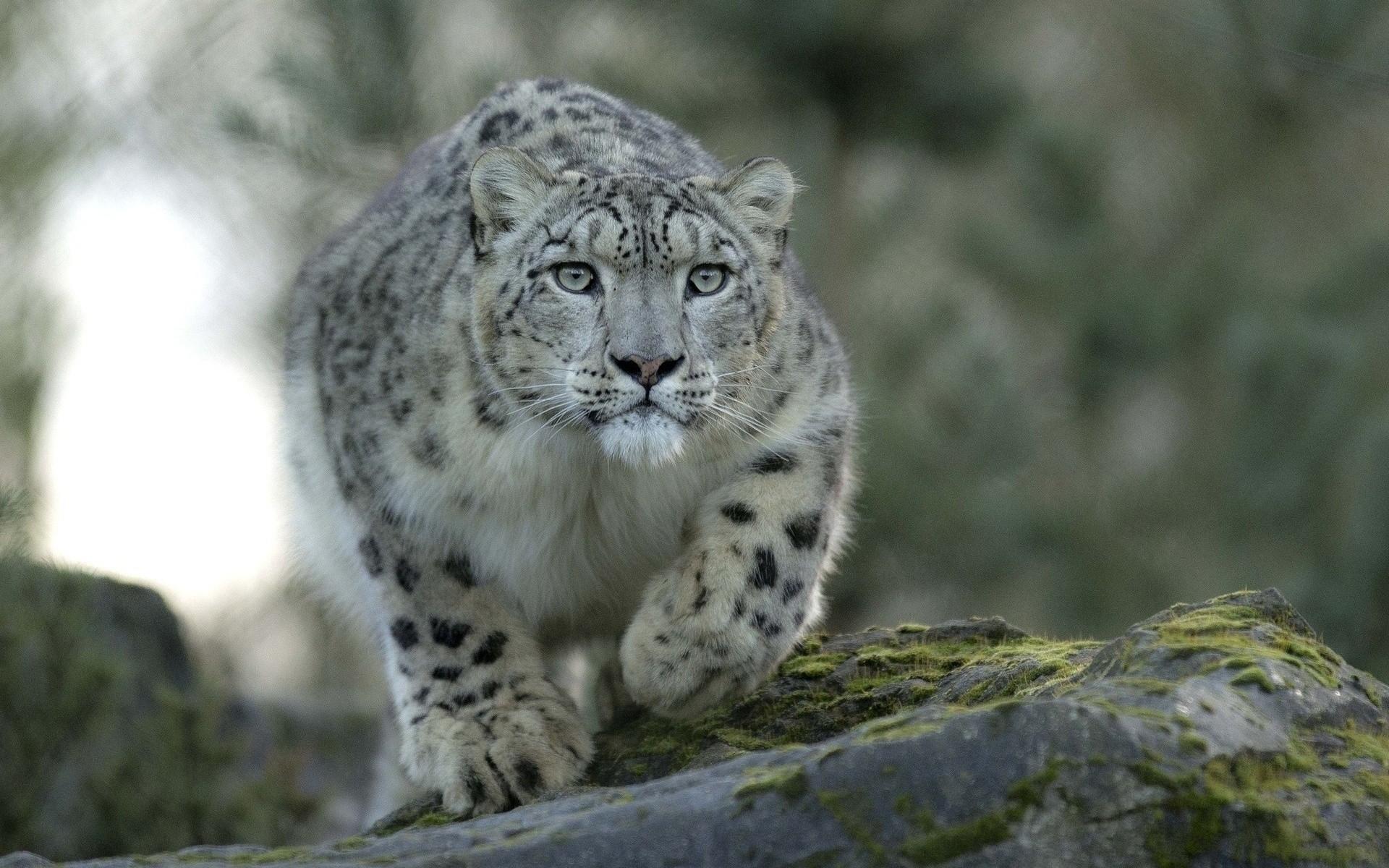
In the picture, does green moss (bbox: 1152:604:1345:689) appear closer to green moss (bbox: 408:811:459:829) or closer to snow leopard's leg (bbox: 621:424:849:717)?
snow leopard's leg (bbox: 621:424:849:717)

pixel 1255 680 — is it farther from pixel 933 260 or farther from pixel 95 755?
pixel 933 260

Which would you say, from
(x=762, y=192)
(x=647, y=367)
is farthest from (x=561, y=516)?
(x=762, y=192)

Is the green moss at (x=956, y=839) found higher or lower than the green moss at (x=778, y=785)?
lower

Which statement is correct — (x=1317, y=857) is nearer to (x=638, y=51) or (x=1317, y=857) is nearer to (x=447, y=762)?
(x=447, y=762)

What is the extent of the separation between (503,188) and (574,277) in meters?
0.52

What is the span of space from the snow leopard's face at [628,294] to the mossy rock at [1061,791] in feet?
4.75

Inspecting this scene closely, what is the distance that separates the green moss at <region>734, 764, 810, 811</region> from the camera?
3449mm

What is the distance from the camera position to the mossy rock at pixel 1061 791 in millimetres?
3291

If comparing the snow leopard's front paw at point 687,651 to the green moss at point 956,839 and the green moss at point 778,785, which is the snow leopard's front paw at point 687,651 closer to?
the green moss at point 778,785

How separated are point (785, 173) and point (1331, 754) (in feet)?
9.51

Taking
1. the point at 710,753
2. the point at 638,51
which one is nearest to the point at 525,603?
the point at 710,753

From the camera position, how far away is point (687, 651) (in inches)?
→ 203

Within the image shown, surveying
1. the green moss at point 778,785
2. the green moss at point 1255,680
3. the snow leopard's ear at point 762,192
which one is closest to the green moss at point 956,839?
the green moss at point 778,785

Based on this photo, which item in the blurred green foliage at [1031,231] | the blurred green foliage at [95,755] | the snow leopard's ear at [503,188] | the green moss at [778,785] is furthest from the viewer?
the blurred green foliage at [1031,231]
